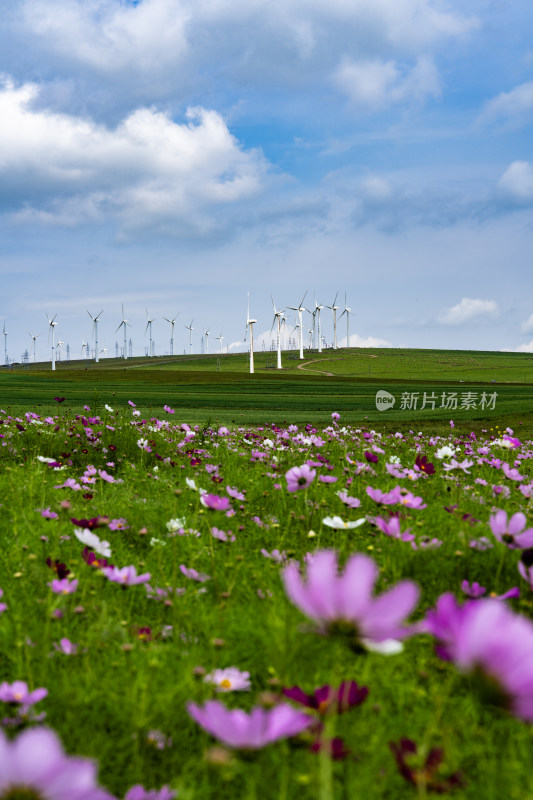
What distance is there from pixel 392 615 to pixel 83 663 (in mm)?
1587

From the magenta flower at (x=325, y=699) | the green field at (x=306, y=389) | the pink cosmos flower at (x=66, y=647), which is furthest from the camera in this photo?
the green field at (x=306, y=389)

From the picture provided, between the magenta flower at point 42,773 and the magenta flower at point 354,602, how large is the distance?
0.40 meters

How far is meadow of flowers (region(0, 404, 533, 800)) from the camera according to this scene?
0.88 m

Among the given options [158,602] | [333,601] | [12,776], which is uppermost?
[333,601]

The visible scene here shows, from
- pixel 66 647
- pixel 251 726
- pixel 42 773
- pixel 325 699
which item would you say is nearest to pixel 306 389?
pixel 66 647

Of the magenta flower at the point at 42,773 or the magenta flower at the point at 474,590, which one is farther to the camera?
the magenta flower at the point at 474,590

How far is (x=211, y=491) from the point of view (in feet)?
15.6

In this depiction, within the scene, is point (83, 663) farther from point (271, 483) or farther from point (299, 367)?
point (299, 367)

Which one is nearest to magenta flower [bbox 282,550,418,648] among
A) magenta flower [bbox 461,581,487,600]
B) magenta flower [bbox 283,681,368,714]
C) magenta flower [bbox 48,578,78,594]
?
magenta flower [bbox 283,681,368,714]

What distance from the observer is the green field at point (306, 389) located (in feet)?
80.9

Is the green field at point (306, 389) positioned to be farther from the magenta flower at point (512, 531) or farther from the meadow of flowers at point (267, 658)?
the magenta flower at point (512, 531)

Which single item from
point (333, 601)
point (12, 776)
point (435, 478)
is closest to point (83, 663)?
point (12, 776)

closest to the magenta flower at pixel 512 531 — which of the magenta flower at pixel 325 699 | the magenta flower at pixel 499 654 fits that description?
the magenta flower at pixel 325 699

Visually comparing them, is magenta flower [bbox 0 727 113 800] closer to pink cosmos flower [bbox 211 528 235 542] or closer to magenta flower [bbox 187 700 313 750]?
magenta flower [bbox 187 700 313 750]
